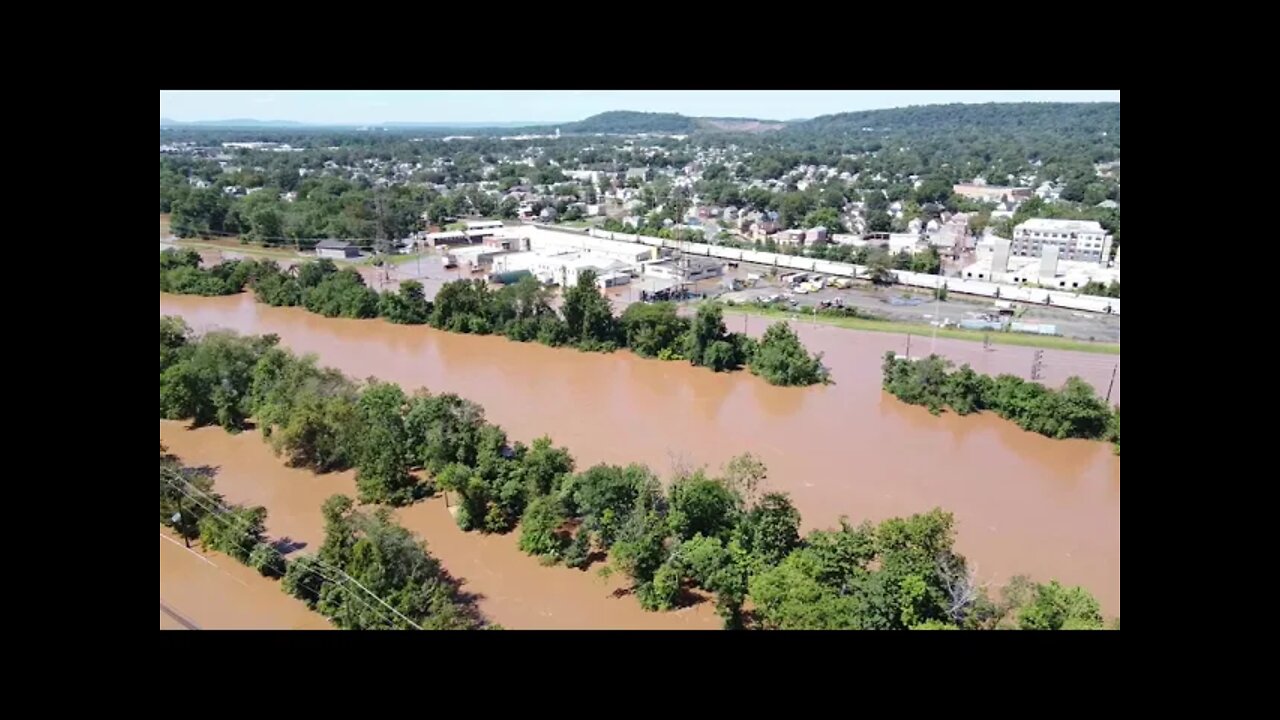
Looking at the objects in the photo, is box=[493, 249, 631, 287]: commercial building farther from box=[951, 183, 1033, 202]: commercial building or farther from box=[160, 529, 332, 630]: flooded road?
box=[951, 183, 1033, 202]: commercial building

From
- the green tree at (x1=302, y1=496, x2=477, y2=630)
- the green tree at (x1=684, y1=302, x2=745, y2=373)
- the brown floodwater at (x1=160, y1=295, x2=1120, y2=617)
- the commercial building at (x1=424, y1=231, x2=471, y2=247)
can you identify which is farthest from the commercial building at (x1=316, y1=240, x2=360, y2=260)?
the green tree at (x1=302, y1=496, x2=477, y2=630)

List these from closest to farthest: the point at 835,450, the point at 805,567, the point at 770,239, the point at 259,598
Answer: the point at 805,567 → the point at 259,598 → the point at 835,450 → the point at 770,239

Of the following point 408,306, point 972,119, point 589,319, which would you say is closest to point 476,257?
point 408,306

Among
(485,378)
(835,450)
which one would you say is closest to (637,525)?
(835,450)

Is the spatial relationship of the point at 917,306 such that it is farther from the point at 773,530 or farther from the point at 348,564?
the point at 348,564

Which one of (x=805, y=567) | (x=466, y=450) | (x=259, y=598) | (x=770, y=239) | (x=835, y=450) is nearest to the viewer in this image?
(x=805, y=567)
